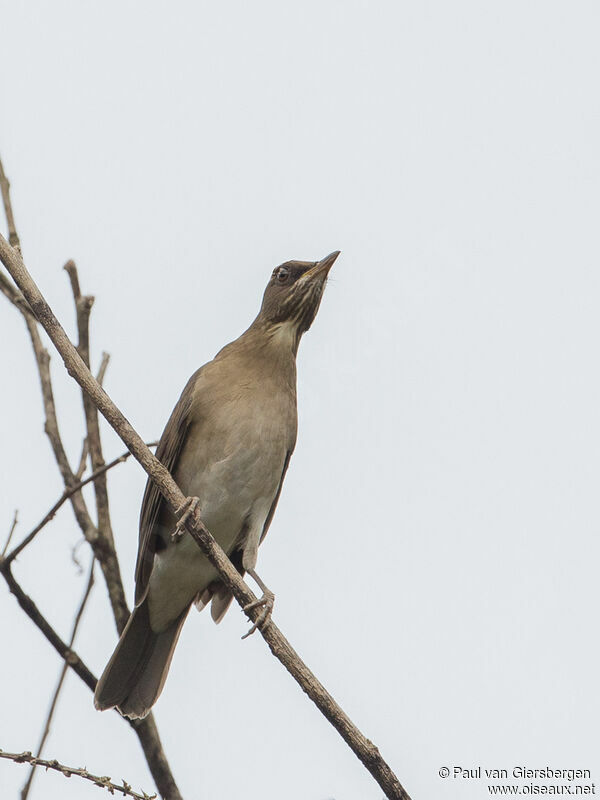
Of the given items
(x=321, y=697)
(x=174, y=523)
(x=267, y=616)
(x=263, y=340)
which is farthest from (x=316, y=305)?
(x=321, y=697)

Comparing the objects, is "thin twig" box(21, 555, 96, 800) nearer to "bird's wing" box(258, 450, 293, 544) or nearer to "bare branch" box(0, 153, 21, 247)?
"bird's wing" box(258, 450, 293, 544)

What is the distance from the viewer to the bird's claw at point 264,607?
200 inches

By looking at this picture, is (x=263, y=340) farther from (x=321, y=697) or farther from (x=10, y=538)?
(x=321, y=697)

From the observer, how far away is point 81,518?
6.09 m

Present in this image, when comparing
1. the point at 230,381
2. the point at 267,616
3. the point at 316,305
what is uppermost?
the point at 316,305

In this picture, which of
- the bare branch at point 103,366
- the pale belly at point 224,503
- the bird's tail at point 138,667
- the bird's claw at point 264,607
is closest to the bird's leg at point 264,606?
the bird's claw at point 264,607

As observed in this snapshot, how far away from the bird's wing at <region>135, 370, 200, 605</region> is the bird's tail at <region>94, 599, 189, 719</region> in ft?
0.97

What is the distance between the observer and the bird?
6434 mm

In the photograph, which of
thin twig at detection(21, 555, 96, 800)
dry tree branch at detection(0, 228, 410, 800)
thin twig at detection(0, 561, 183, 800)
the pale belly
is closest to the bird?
the pale belly

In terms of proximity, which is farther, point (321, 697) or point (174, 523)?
point (174, 523)

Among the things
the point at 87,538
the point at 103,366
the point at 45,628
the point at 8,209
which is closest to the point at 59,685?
the point at 45,628

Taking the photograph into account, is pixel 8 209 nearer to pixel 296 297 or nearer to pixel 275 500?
pixel 296 297

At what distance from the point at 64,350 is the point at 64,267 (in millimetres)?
1582

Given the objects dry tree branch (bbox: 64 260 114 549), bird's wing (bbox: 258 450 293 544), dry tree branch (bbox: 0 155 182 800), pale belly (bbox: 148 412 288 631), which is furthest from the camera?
bird's wing (bbox: 258 450 293 544)
